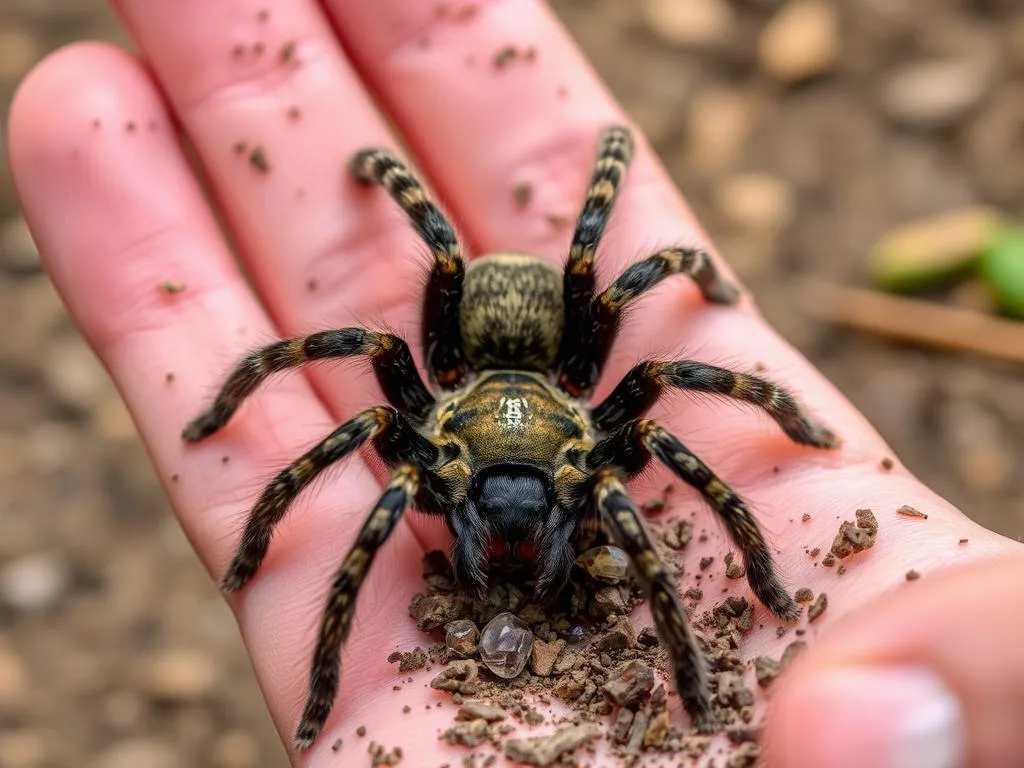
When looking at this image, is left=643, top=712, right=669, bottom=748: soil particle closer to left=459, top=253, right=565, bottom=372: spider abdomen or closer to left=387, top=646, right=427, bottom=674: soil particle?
left=387, top=646, right=427, bottom=674: soil particle

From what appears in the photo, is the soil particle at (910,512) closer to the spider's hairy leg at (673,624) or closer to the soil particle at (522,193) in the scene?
the spider's hairy leg at (673,624)

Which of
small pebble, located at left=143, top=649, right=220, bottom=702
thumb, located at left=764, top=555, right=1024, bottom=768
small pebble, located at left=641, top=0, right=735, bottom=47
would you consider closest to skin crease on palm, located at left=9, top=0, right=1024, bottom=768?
thumb, located at left=764, top=555, right=1024, bottom=768

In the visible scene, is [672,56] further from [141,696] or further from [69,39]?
[141,696]

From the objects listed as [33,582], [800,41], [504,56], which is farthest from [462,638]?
[800,41]

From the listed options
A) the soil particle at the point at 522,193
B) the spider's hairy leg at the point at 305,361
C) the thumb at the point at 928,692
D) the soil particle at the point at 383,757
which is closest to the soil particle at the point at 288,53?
the soil particle at the point at 522,193

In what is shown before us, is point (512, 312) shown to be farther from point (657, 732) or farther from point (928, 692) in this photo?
point (928, 692)

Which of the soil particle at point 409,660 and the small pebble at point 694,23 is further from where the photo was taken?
the small pebble at point 694,23

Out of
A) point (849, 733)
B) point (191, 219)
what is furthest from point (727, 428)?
point (191, 219)
